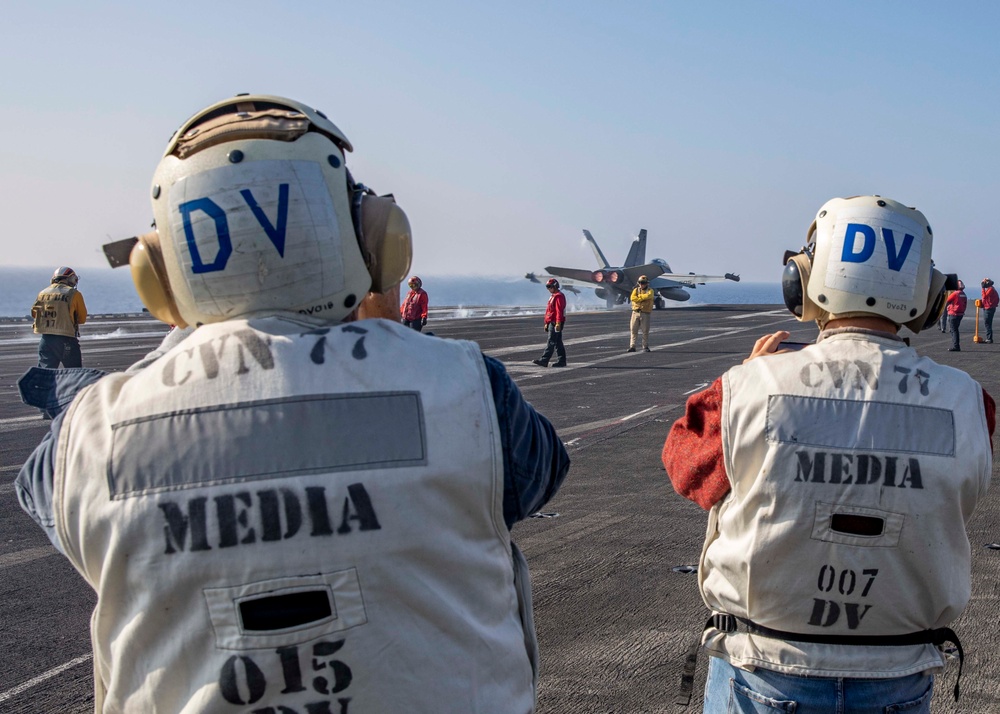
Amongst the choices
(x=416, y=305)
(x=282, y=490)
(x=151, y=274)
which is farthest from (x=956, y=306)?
(x=282, y=490)

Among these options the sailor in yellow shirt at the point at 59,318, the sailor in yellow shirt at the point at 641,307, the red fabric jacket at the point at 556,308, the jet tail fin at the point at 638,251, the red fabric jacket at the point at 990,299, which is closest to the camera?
the sailor in yellow shirt at the point at 59,318

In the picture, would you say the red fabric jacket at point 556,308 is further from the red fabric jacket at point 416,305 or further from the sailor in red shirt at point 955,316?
the sailor in red shirt at point 955,316

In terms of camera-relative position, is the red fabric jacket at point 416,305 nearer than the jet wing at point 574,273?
Yes

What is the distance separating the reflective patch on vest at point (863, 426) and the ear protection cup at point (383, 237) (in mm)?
1042

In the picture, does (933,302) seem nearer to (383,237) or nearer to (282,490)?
(383,237)

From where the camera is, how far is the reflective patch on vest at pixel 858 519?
7.30 feet

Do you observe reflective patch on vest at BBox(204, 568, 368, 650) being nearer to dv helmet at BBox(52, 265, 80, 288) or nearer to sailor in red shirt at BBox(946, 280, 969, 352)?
dv helmet at BBox(52, 265, 80, 288)

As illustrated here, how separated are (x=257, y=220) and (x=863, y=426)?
1.56 meters

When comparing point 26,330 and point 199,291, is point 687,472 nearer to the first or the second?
point 199,291

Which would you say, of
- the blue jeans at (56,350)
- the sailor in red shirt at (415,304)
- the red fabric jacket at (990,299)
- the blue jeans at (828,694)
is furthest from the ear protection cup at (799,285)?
the red fabric jacket at (990,299)

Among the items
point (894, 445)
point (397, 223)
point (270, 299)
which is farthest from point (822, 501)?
point (270, 299)

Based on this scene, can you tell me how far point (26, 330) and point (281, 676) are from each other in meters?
35.0

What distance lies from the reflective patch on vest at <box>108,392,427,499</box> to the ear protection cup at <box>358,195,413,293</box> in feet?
1.41

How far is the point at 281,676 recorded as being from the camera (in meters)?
1.55
